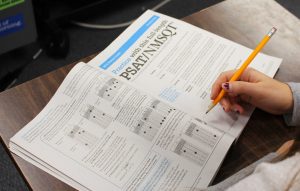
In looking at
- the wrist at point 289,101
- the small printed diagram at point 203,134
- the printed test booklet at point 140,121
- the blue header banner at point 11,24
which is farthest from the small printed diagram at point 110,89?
the blue header banner at point 11,24

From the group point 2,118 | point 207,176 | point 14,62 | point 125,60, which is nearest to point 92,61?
point 125,60

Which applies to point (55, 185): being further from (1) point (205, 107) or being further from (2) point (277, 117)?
(2) point (277, 117)

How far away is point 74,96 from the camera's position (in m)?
0.67

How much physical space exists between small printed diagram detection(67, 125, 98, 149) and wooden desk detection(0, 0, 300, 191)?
72 mm

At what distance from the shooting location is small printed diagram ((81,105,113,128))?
0.63 metres

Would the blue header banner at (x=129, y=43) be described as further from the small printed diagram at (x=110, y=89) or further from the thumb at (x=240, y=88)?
the thumb at (x=240, y=88)

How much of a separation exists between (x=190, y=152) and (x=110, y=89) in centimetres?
17

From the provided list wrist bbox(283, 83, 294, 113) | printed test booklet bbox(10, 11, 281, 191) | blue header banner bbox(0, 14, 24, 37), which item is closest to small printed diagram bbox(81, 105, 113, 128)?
printed test booklet bbox(10, 11, 281, 191)

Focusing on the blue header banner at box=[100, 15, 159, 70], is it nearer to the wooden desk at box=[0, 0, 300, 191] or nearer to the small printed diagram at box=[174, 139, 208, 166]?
the wooden desk at box=[0, 0, 300, 191]

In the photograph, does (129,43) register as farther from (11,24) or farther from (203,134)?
(11,24)

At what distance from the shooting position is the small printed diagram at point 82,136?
61 centimetres

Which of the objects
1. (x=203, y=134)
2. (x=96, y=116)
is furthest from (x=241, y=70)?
(x=96, y=116)

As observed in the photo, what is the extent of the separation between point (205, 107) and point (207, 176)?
134mm

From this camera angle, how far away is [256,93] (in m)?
0.65
